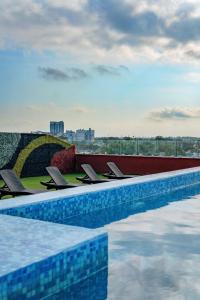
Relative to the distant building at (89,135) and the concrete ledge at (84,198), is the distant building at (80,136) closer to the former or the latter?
the distant building at (89,135)

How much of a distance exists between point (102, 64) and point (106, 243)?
16.0 meters

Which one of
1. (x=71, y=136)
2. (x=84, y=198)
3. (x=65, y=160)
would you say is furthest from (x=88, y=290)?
(x=71, y=136)

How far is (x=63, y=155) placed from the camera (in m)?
18.2

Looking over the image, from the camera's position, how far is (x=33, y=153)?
16.7 m

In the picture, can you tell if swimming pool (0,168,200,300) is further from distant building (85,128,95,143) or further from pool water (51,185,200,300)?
distant building (85,128,95,143)

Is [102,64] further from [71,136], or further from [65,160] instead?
[65,160]

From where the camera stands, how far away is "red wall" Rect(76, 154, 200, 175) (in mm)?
17422

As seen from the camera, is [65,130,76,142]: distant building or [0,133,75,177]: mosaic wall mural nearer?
[0,133,75,177]: mosaic wall mural

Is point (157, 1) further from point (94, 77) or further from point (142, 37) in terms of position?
point (94, 77)

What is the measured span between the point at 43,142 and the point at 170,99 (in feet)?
31.2

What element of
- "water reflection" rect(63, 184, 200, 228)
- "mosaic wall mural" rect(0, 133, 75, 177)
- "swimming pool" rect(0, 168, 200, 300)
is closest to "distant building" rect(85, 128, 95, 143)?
"mosaic wall mural" rect(0, 133, 75, 177)

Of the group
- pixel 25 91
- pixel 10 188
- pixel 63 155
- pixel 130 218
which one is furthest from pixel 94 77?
pixel 130 218

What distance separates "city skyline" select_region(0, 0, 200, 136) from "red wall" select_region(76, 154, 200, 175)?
8.20 ft

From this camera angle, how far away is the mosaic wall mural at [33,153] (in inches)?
617
